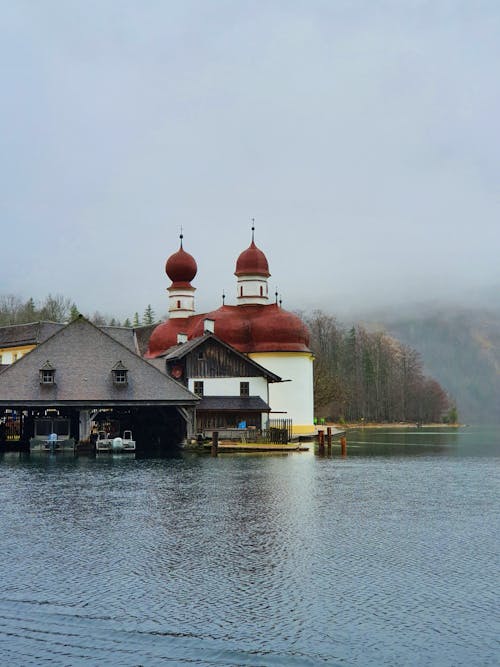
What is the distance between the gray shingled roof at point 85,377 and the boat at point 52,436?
3707 millimetres

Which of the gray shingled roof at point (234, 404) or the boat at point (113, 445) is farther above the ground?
the gray shingled roof at point (234, 404)

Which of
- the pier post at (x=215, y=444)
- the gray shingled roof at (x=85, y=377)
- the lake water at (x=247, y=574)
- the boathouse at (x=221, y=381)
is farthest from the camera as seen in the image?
the boathouse at (x=221, y=381)

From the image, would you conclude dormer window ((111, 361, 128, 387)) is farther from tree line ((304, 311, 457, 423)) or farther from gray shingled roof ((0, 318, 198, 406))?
tree line ((304, 311, 457, 423))

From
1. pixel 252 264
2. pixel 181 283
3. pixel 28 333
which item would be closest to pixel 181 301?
pixel 181 283

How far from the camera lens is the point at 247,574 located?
17188mm

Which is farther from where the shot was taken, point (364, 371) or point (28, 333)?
point (364, 371)

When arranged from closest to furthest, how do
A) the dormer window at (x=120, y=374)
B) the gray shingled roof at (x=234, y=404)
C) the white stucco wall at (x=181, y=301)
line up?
the dormer window at (x=120, y=374) < the gray shingled roof at (x=234, y=404) < the white stucco wall at (x=181, y=301)

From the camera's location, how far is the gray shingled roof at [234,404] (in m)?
57.0

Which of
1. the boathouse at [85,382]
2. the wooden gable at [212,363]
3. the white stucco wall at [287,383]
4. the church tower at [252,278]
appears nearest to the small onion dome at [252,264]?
the church tower at [252,278]

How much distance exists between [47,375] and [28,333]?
42.5 meters

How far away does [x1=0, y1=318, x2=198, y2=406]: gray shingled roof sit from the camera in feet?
162

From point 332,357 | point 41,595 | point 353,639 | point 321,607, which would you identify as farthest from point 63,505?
point 332,357

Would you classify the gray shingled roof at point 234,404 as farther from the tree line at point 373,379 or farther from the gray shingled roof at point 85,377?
the tree line at point 373,379

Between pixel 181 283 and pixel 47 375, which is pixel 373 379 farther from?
pixel 47 375
